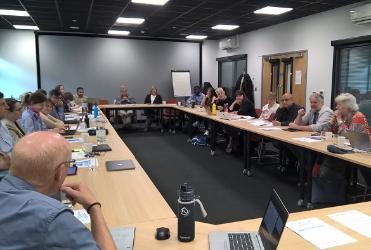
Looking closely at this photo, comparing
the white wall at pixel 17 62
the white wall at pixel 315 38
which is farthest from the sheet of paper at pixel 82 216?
the white wall at pixel 17 62

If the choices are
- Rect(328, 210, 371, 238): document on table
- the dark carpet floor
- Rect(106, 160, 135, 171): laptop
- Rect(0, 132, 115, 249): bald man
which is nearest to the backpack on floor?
the dark carpet floor

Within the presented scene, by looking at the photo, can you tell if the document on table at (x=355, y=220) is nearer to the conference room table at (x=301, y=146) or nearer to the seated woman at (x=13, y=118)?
the conference room table at (x=301, y=146)

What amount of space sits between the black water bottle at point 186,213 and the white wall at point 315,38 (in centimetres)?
549

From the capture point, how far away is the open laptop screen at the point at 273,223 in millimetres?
1201

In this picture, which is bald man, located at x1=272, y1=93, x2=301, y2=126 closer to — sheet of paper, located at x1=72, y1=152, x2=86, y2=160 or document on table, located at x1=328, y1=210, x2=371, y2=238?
sheet of paper, located at x1=72, y1=152, x2=86, y2=160

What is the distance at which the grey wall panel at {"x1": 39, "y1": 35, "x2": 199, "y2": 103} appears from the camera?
9.83 m

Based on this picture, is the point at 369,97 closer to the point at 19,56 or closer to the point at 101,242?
the point at 101,242

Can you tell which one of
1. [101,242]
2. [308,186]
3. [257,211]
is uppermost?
[101,242]

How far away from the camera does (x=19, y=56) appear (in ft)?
31.2

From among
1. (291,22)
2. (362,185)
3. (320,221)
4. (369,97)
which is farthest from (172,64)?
(320,221)

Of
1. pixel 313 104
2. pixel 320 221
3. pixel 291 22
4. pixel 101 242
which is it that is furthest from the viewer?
pixel 291 22

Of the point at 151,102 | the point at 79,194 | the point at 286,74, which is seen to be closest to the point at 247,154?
the point at 79,194

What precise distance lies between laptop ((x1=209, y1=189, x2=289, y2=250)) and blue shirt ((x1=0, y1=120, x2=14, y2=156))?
7.33 ft

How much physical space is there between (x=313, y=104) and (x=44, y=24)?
23.4ft
